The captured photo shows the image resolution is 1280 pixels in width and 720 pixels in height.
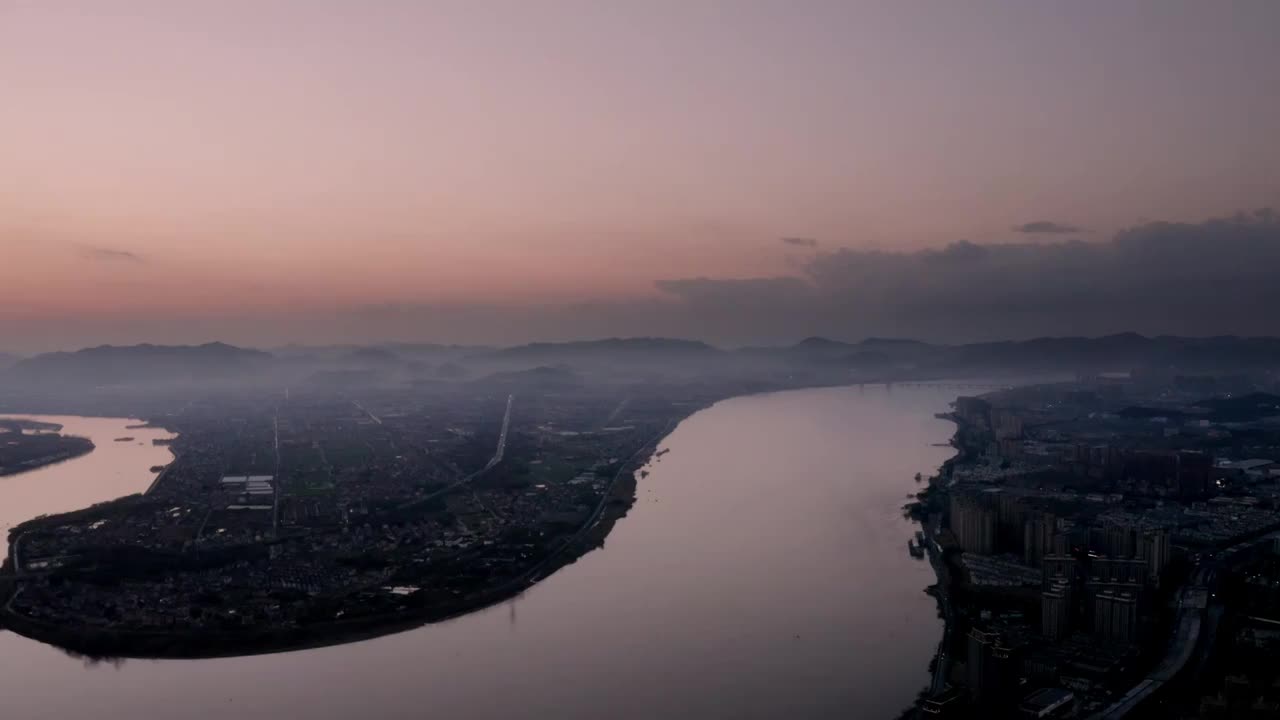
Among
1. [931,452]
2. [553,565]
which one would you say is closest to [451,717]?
[553,565]

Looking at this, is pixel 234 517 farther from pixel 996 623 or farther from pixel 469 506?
pixel 996 623

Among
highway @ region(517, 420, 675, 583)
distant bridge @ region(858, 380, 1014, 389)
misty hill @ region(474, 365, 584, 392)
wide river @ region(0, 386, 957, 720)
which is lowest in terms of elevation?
wide river @ region(0, 386, 957, 720)

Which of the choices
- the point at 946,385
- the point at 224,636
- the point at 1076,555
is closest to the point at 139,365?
the point at 946,385

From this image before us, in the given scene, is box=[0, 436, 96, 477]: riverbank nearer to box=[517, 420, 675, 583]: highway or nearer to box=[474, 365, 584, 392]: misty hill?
box=[517, 420, 675, 583]: highway

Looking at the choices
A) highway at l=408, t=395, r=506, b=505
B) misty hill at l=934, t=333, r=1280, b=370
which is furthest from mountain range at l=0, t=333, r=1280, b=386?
highway at l=408, t=395, r=506, b=505

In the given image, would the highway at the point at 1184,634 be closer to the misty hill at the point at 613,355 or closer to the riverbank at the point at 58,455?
the riverbank at the point at 58,455
